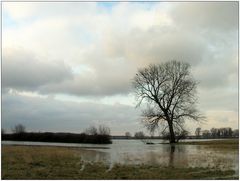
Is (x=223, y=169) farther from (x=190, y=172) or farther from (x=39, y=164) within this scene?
(x=39, y=164)

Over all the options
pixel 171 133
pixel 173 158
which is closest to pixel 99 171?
pixel 173 158

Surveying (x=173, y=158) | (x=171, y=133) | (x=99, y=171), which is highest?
(x=171, y=133)

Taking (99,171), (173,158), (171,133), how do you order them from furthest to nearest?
(171,133)
(173,158)
(99,171)

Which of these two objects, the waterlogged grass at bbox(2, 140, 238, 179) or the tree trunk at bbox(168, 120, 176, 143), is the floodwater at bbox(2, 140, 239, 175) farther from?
the tree trunk at bbox(168, 120, 176, 143)

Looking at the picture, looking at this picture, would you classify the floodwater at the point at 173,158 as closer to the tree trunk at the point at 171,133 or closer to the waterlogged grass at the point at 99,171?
the waterlogged grass at the point at 99,171

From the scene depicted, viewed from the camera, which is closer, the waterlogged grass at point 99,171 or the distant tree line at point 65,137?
the waterlogged grass at point 99,171

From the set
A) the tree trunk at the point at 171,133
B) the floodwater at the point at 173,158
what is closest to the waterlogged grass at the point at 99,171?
the floodwater at the point at 173,158

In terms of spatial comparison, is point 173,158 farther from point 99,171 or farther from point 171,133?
point 171,133

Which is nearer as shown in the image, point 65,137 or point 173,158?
point 173,158

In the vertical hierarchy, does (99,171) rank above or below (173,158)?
below

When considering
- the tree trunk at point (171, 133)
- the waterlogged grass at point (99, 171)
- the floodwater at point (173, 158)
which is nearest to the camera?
the waterlogged grass at point (99, 171)

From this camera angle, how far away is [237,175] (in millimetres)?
15977

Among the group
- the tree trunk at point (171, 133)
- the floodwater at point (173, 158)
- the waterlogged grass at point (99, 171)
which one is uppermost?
the tree trunk at point (171, 133)

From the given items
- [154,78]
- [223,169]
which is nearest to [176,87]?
[154,78]
